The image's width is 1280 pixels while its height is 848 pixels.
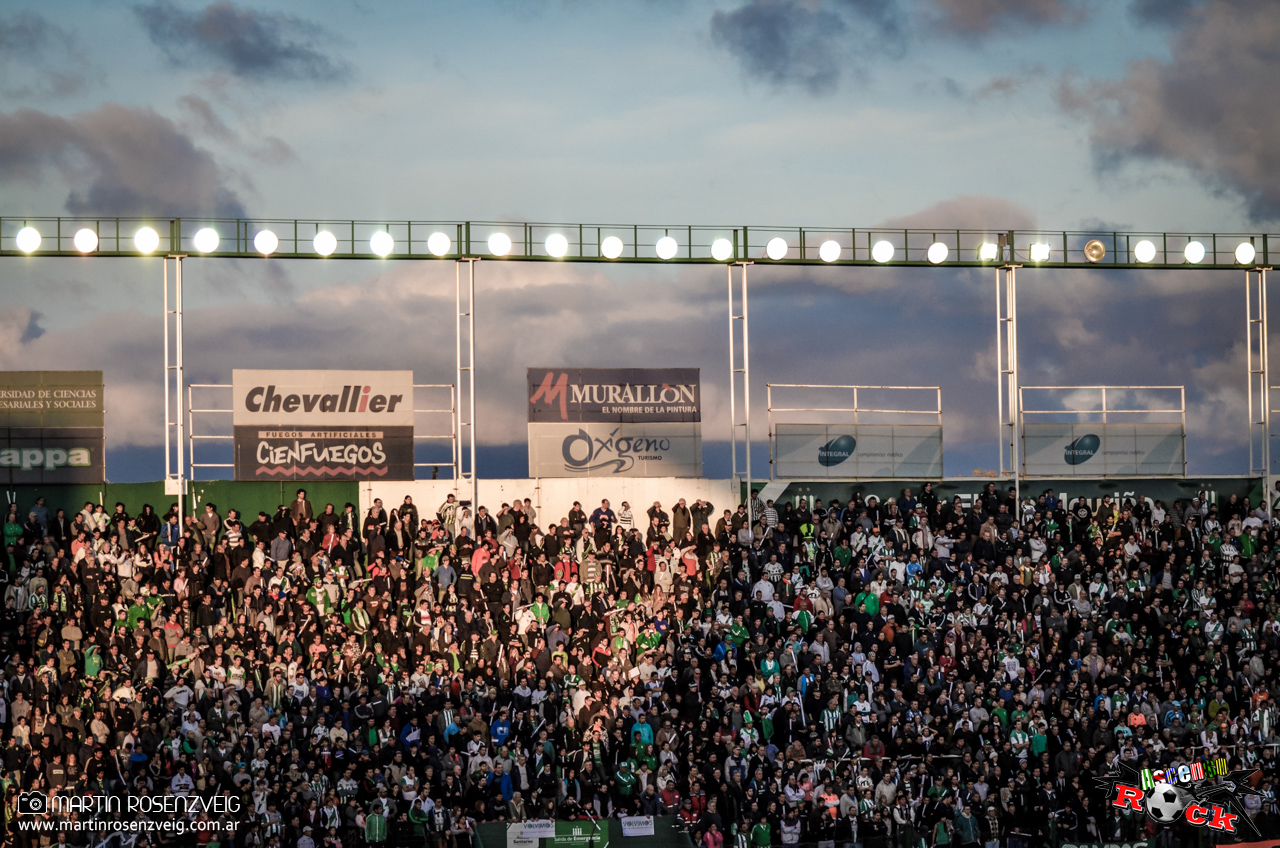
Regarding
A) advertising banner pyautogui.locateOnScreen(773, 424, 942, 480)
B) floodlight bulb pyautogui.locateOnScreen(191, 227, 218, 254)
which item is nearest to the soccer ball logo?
advertising banner pyautogui.locateOnScreen(773, 424, 942, 480)

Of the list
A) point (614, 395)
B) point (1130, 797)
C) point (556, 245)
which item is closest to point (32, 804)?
point (614, 395)

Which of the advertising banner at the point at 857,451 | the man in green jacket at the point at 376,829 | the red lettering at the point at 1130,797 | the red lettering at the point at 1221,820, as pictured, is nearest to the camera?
the man in green jacket at the point at 376,829

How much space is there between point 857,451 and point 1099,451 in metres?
7.04

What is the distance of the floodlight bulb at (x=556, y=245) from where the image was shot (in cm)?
3756

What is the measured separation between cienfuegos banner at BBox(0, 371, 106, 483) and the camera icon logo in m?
11.9

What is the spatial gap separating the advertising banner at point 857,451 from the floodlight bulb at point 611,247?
6.54 metres

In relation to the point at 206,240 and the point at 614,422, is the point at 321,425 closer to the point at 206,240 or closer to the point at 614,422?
the point at 206,240

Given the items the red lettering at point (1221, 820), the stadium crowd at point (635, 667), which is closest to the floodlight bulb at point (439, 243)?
the stadium crowd at point (635, 667)

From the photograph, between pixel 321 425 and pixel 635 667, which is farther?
pixel 321 425

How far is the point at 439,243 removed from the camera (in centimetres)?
3722

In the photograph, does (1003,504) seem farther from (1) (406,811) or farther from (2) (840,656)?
(1) (406,811)

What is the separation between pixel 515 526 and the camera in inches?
1385

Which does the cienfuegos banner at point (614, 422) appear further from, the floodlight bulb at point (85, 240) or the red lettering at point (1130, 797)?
the red lettering at point (1130, 797)

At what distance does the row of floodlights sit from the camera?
36094 mm
